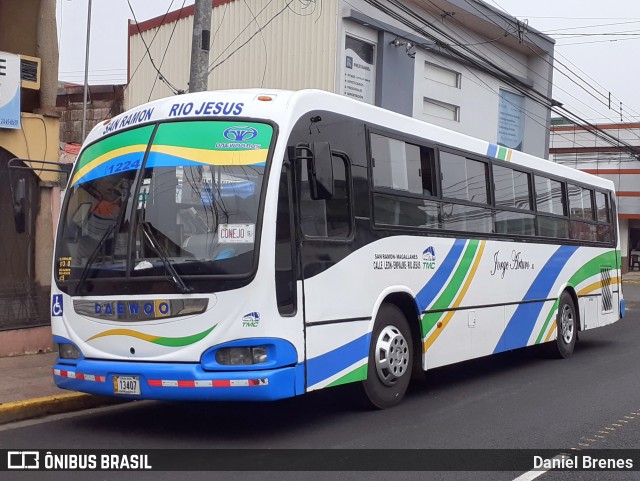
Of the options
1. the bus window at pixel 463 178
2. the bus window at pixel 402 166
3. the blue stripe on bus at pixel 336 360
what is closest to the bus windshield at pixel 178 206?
the blue stripe on bus at pixel 336 360

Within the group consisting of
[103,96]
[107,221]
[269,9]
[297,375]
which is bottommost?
[297,375]

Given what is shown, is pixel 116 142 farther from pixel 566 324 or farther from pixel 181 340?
pixel 566 324

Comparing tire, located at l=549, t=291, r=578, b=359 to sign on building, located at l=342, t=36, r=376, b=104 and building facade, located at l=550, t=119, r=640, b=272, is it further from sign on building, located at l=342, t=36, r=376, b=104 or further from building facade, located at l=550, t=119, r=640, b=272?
building facade, located at l=550, t=119, r=640, b=272

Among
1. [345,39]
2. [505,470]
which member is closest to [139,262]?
[505,470]

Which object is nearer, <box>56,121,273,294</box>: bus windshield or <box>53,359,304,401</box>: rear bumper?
<box>53,359,304,401</box>: rear bumper

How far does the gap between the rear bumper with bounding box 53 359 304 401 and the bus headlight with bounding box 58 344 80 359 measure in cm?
44

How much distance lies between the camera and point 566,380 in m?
11.0

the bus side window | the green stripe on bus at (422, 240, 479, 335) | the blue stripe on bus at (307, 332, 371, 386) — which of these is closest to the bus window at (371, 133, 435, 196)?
the bus side window

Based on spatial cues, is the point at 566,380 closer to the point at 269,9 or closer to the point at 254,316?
the point at 254,316

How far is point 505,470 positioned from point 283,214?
107 inches

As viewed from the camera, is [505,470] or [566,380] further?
[566,380]

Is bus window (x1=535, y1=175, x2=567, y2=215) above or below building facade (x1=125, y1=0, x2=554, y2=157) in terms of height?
below

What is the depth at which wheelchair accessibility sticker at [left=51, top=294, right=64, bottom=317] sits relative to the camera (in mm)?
7961
